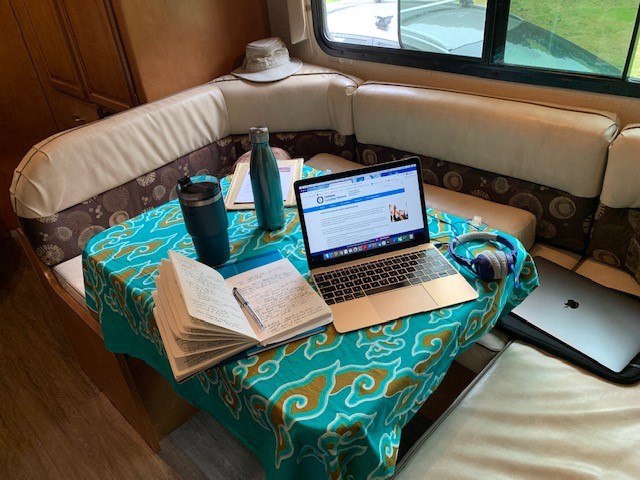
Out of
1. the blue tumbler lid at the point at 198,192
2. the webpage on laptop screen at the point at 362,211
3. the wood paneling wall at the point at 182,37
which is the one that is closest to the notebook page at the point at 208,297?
the blue tumbler lid at the point at 198,192

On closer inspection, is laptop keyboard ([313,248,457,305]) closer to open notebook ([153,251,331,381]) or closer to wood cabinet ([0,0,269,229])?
open notebook ([153,251,331,381])

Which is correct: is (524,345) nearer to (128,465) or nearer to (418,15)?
(128,465)

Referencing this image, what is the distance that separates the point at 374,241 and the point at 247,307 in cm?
38

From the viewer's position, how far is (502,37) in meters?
2.03

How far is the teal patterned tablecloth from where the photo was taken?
91cm

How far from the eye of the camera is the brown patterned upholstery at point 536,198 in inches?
72.7

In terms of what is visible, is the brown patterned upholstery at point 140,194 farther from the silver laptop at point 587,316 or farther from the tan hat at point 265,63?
the silver laptop at point 587,316

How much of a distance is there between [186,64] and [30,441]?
1.79m

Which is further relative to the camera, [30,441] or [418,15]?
[418,15]

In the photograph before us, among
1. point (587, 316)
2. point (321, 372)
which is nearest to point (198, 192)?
point (321, 372)

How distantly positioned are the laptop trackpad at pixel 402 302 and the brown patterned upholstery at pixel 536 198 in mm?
981

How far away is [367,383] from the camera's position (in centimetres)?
96

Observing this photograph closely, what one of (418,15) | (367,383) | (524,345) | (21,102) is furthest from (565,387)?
(21,102)

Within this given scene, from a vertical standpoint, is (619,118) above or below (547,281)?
above
